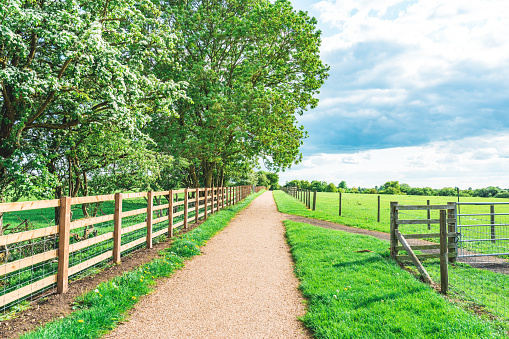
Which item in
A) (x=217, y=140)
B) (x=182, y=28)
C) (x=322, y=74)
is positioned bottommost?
(x=217, y=140)

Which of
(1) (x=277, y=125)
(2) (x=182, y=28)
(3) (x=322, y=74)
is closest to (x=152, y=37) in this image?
(2) (x=182, y=28)

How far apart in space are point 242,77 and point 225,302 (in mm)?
13905

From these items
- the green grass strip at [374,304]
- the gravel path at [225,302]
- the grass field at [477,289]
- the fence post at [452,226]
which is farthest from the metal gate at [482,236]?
the gravel path at [225,302]

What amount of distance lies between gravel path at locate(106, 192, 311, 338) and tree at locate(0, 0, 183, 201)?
4146 millimetres

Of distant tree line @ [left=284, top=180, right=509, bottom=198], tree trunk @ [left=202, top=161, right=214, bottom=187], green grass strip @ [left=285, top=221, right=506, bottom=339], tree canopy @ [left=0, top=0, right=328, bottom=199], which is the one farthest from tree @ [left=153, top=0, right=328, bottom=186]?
distant tree line @ [left=284, top=180, right=509, bottom=198]

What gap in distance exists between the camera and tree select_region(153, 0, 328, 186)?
16.2 m

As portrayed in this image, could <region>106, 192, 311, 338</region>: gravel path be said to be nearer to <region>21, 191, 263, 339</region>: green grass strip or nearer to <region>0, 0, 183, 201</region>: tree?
<region>21, 191, 263, 339</region>: green grass strip

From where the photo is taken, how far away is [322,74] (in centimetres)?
1925

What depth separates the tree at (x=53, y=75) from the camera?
5902 mm

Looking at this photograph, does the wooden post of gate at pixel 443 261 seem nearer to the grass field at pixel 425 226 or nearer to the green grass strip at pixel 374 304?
the green grass strip at pixel 374 304

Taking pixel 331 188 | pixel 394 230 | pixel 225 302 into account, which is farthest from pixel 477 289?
pixel 331 188

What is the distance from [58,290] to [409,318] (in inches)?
208

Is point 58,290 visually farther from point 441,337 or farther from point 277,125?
point 277,125

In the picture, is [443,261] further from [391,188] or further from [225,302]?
[391,188]
